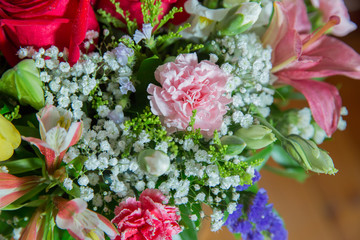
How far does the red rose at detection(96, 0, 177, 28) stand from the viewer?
1.58ft

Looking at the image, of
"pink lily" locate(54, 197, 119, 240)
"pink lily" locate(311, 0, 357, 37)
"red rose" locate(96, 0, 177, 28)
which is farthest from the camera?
"pink lily" locate(311, 0, 357, 37)

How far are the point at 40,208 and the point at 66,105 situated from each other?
123 millimetres

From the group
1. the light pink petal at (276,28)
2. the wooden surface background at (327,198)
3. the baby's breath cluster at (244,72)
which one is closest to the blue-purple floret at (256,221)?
the baby's breath cluster at (244,72)

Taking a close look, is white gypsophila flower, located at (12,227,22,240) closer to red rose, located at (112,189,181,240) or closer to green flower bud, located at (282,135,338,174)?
red rose, located at (112,189,181,240)

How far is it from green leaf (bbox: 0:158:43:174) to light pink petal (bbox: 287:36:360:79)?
362 millimetres

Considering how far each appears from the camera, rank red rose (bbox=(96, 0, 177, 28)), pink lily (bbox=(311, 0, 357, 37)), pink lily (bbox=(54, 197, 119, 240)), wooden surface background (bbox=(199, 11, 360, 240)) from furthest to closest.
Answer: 1. wooden surface background (bbox=(199, 11, 360, 240))
2. pink lily (bbox=(311, 0, 357, 37))
3. red rose (bbox=(96, 0, 177, 28))
4. pink lily (bbox=(54, 197, 119, 240))

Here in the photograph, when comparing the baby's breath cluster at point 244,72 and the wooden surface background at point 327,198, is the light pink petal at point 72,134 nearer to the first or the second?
the baby's breath cluster at point 244,72

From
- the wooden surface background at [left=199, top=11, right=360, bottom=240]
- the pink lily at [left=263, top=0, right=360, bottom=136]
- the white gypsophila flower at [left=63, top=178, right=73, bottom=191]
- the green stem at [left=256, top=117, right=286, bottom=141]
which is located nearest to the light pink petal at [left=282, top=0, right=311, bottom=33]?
the pink lily at [left=263, top=0, right=360, bottom=136]

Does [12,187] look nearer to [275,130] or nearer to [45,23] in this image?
[45,23]

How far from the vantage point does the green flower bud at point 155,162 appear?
0.41 metres

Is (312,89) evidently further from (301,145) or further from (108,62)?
(108,62)

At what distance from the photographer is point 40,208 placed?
1.47ft

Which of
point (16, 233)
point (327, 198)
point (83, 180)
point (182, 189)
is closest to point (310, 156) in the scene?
point (182, 189)

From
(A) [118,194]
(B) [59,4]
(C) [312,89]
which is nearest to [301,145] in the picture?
(C) [312,89]
